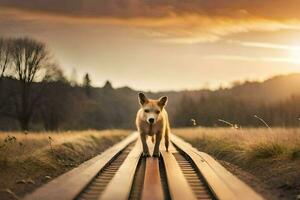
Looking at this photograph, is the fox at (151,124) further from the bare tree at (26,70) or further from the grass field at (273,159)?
the bare tree at (26,70)

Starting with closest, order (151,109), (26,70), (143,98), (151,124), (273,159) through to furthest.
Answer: (273,159) < (151,109) < (151,124) < (143,98) < (26,70)

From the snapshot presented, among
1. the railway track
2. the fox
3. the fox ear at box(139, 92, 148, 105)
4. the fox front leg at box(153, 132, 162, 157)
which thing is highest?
the fox ear at box(139, 92, 148, 105)

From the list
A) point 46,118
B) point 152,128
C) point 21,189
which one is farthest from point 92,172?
point 46,118

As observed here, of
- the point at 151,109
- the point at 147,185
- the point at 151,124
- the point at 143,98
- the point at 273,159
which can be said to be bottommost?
the point at 147,185

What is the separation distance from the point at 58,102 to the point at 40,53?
7.35m

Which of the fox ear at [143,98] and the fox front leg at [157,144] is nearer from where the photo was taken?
the fox front leg at [157,144]

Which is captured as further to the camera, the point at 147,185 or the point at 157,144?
the point at 157,144

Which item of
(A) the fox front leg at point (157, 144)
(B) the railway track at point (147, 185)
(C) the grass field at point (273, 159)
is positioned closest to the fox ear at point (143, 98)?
(A) the fox front leg at point (157, 144)

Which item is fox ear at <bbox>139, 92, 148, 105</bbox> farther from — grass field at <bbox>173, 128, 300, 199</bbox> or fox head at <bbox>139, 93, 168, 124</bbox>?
grass field at <bbox>173, 128, 300, 199</bbox>

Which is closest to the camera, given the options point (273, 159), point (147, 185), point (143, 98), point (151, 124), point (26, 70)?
point (147, 185)

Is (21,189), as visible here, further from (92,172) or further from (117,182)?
(92,172)

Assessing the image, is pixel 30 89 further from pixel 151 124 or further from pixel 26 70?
pixel 151 124

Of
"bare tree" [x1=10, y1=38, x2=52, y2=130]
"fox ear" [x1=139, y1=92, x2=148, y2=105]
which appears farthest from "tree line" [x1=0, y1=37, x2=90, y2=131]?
"fox ear" [x1=139, y1=92, x2=148, y2=105]

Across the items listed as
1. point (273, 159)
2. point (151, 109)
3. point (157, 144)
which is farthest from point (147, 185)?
point (157, 144)
